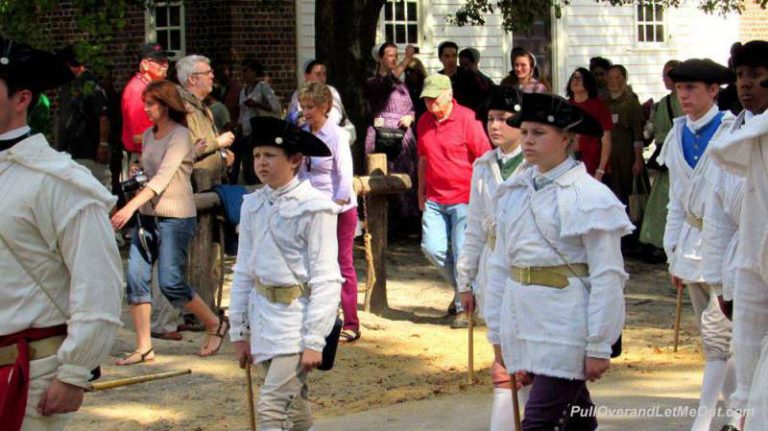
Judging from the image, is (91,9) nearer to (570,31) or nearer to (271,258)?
(271,258)

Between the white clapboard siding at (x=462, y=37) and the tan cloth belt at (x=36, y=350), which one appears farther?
the white clapboard siding at (x=462, y=37)

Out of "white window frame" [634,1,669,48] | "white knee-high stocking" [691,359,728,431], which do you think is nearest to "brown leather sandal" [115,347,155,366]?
"white knee-high stocking" [691,359,728,431]

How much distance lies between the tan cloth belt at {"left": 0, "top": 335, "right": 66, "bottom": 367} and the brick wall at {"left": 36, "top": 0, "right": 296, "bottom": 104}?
19.6 m

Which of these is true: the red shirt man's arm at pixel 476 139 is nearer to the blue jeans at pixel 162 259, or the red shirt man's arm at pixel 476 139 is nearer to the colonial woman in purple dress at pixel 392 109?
the blue jeans at pixel 162 259

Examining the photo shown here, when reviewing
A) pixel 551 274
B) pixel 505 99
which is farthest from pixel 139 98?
pixel 551 274

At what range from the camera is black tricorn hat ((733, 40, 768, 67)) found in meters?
6.71

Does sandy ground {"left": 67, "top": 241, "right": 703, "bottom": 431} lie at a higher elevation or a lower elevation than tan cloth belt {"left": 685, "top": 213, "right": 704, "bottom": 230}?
lower

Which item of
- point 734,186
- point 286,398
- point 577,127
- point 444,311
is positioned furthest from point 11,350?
point 444,311

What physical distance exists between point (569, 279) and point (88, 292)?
216cm

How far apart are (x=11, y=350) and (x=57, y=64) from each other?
94cm

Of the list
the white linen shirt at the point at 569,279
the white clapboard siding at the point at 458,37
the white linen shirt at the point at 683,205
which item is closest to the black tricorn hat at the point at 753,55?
Answer: the white linen shirt at the point at 683,205

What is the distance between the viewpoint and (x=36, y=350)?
459 cm

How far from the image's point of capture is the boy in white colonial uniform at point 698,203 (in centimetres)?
753

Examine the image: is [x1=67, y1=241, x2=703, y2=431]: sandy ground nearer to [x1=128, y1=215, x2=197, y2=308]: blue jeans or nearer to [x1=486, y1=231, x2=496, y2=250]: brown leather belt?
[x1=128, y1=215, x2=197, y2=308]: blue jeans
